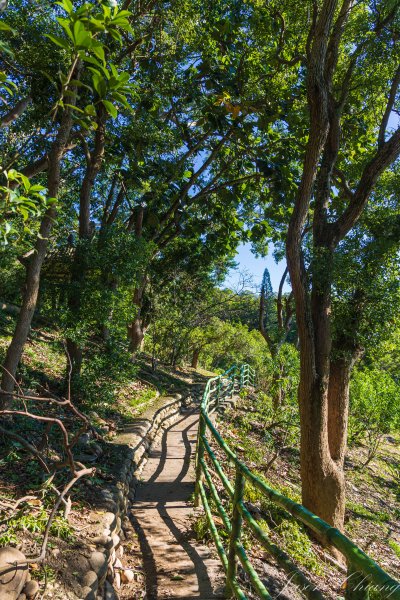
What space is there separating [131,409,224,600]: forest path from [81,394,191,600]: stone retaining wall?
8.0 inches

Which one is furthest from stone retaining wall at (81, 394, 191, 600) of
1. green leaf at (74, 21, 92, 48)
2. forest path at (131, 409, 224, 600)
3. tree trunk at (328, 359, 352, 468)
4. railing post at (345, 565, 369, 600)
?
tree trunk at (328, 359, 352, 468)

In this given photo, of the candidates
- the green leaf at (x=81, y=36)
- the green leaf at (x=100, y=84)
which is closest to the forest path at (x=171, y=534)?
the green leaf at (x=100, y=84)

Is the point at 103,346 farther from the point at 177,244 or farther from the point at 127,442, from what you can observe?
the point at 177,244

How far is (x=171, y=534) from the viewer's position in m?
4.46

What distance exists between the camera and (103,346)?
7598mm

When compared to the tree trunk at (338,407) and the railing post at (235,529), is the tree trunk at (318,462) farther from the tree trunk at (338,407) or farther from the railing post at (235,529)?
the railing post at (235,529)

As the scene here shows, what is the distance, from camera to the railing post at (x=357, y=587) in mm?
1508

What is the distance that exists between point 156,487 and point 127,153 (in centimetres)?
610

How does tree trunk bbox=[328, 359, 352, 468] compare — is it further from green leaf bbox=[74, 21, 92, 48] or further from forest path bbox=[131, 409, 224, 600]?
green leaf bbox=[74, 21, 92, 48]

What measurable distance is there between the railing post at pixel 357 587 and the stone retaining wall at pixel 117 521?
211 centimetres

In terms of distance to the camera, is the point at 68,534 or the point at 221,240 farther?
the point at 221,240

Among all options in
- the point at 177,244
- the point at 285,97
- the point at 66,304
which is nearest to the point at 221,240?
the point at 177,244

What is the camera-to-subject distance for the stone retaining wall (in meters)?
3.14

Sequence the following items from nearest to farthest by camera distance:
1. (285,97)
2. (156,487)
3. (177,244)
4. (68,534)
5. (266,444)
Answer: (68,534)
(156,487)
(285,97)
(266,444)
(177,244)
